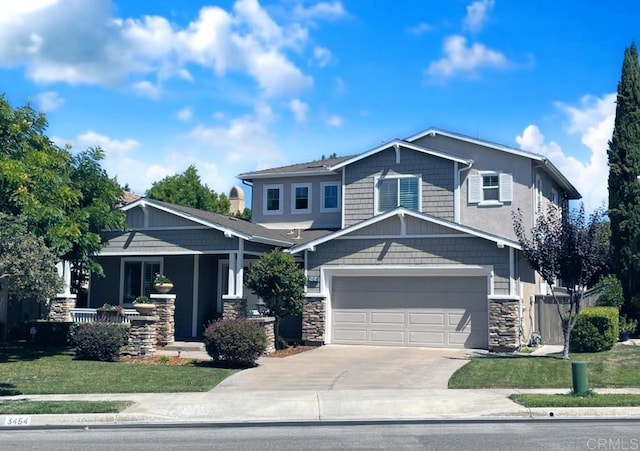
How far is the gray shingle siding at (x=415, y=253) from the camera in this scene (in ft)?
67.9

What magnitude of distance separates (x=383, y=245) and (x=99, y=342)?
29.7 ft

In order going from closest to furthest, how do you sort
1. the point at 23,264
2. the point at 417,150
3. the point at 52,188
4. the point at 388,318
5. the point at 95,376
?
the point at 23,264 → the point at 95,376 → the point at 52,188 → the point at 388,318 → the point at 417,150

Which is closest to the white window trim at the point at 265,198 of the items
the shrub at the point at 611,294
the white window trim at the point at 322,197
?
the white window trim at the point at 322,197

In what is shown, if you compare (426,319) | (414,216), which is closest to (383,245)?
(414,216)

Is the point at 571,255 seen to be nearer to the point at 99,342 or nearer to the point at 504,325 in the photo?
the point at 504,325

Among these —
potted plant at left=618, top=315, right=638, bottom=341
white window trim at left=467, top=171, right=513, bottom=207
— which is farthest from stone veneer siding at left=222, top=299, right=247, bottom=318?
potted plant at left=618, top=315, right=638, bottom=341

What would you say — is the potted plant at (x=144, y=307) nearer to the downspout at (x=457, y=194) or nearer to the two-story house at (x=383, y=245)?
the two-story house at (x=383, y=245)

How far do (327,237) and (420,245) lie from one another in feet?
9.90

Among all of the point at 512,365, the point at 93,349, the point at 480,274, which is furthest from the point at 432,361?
the point at 93,349

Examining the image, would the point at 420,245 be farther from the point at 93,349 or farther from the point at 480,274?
the point at 93,349

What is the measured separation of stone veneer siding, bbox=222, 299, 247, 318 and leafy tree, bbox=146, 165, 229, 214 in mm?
23511

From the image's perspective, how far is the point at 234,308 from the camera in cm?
2155

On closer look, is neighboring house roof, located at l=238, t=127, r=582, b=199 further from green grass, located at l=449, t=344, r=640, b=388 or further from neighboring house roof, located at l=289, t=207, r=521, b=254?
green grass, located at l=449, t=344, r=640, b=388

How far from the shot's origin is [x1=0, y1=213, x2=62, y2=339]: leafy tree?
48.4 ft
